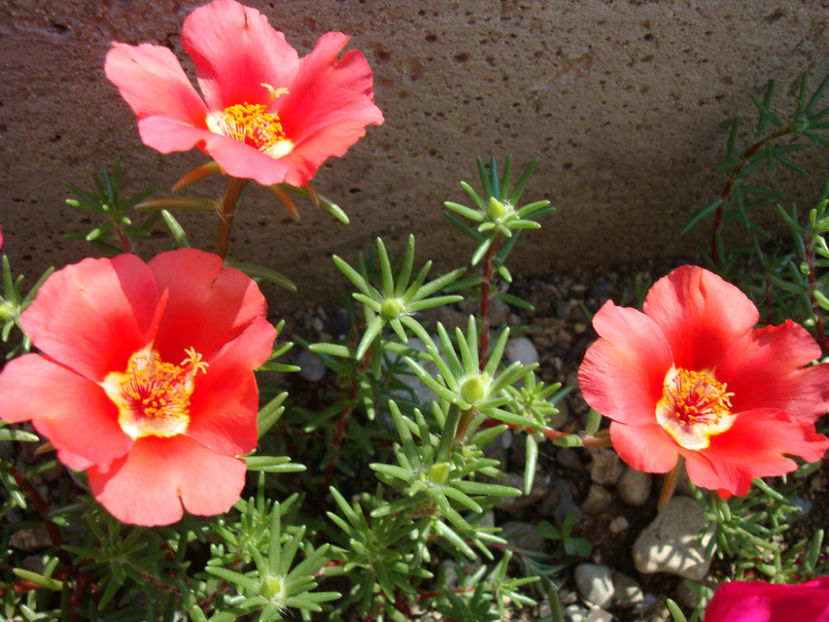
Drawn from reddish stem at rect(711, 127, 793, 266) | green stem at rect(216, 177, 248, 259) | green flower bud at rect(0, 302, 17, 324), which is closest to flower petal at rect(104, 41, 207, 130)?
green stem at rect(216, 177, 248, 259)

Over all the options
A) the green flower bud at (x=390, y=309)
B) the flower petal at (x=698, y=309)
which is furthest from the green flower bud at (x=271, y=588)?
the flower petal at (x=698, y=309)

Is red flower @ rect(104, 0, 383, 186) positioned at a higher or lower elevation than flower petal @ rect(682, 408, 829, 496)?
higher

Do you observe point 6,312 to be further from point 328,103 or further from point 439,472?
point 439,472

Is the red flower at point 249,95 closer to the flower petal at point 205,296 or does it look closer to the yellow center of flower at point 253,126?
the yellow center of flower at point 253,126

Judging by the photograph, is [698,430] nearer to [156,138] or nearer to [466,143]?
[466,143]

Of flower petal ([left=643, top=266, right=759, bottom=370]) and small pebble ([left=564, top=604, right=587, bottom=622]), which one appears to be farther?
small pebble ([left=564, top=604, right=587, bottom=622])

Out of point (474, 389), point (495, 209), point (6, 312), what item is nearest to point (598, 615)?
point (474, 389)

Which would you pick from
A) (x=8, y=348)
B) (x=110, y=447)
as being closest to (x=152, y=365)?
(x=110, y=447)

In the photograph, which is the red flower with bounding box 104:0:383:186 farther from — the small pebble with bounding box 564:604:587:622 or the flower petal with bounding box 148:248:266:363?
the small pebble with bounding box 564:604:587:622

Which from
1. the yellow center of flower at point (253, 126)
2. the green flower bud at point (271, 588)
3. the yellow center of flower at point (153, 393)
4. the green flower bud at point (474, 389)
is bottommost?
the green flower bud at point (271, 588)
